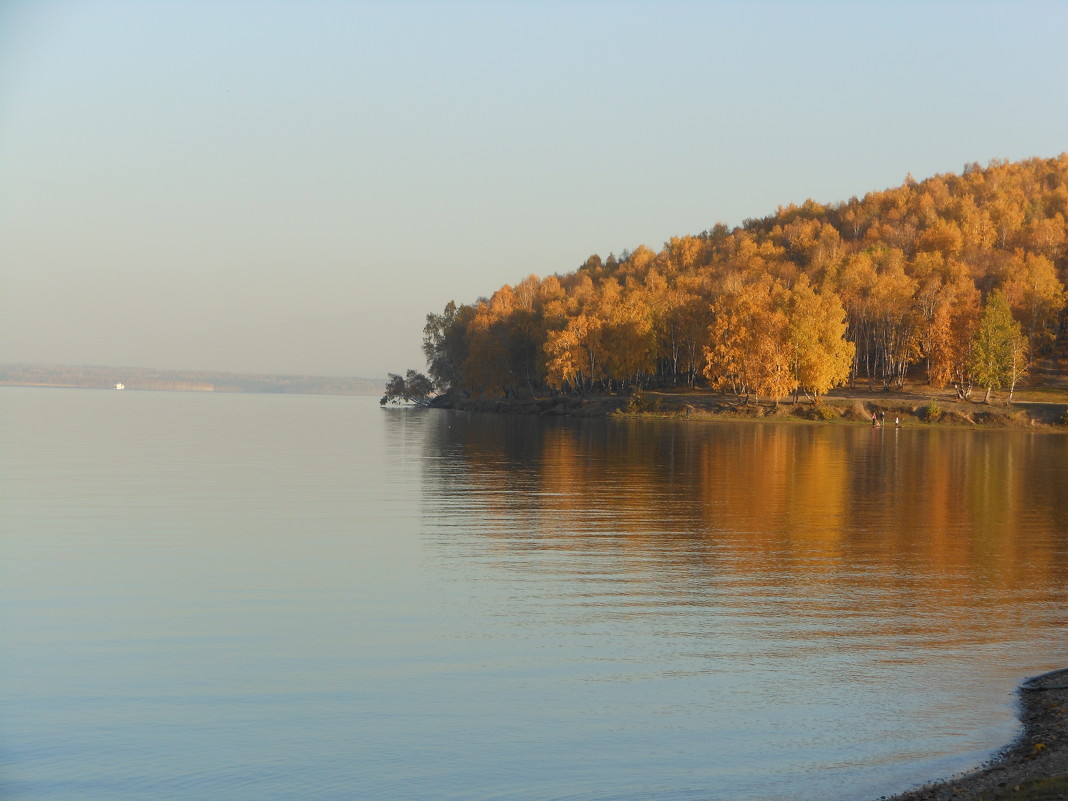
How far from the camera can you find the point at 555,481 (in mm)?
42469

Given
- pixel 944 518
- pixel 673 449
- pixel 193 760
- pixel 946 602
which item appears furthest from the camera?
pixel 673 449

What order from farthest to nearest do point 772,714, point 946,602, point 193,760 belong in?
point 946,602, point 772,714, point 193,760

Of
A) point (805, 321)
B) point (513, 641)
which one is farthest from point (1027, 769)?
point (805, 321)

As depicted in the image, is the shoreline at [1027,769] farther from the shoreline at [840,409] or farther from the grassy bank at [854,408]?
the grassy bank at [854,408]

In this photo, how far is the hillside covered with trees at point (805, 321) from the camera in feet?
367

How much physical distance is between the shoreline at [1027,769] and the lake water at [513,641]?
1.25ft

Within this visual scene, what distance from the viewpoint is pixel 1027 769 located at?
10.9 metres

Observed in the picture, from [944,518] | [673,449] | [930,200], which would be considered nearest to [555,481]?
[944,518]

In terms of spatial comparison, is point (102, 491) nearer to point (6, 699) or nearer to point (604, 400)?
point (6, 699)

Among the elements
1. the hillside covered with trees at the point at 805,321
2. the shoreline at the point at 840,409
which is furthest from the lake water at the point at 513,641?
the hillside covered with trees at the point at 805,321

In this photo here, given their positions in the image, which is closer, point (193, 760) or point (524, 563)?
point (193, 760)

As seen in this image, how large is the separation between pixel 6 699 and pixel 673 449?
174 ft

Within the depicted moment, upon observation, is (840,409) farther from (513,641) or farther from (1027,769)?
(1027,769)

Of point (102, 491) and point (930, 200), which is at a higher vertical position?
point (930, 200)
